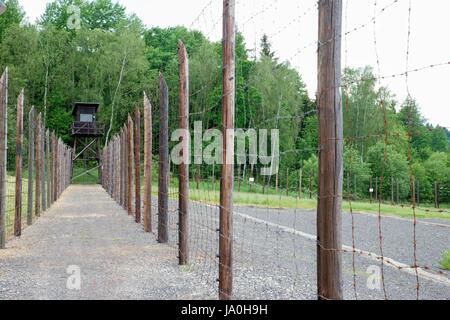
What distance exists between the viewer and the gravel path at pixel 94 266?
22.3ft

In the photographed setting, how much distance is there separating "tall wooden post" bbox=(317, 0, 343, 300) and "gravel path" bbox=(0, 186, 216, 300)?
2.87 metres

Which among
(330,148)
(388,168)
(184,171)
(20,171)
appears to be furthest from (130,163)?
(388,168)

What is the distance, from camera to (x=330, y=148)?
12.5 ft

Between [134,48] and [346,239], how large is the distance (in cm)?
5347

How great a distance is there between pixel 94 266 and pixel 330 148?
568cm

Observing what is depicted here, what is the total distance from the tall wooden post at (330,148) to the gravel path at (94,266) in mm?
2874

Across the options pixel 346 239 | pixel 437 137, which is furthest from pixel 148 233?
pixel 437 137

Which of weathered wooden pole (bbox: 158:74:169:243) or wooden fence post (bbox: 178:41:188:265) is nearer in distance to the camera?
wooden fence post (bbox: 178:41:188:265)


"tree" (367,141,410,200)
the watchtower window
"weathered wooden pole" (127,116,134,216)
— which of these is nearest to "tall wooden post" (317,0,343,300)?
"weathered wooden pole" (127,116,134,216)

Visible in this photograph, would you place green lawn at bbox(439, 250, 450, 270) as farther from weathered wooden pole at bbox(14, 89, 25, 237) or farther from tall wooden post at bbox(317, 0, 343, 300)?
weathered wooden pole at bbox(14, 89, 25, 237)

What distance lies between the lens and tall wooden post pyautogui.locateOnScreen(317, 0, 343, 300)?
150 inches

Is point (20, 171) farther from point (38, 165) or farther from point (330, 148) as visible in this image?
point (330, 148)

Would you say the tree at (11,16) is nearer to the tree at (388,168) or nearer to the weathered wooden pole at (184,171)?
the tree at (388,168)

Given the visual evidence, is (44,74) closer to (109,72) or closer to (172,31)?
(109,72)
